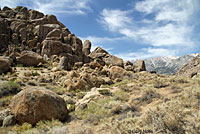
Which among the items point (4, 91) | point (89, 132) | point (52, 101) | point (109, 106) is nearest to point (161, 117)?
point (89, 132)

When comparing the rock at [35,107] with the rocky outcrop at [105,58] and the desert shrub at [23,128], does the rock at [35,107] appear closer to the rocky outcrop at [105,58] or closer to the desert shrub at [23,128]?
the desert shrub at [23,128]

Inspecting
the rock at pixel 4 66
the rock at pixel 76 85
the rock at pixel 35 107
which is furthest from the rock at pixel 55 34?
the rock at pixel 35 107

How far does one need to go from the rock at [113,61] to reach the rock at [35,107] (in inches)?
1318

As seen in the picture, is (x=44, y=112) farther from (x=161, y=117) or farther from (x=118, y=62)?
(x=118, y=62)

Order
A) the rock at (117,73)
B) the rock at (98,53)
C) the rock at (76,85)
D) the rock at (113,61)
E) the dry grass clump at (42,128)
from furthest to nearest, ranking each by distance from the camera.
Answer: the rock at (98,53) → the rock at (113,61) → the rock at (117,73) → the rock at (76,85) → the dry grass clump at (42,128)

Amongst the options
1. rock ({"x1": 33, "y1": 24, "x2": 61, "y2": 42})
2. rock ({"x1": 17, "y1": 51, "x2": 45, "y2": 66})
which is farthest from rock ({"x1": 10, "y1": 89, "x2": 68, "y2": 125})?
rock ({"x1": 33, "y1": 24, "x2": 61, "y2": 42})

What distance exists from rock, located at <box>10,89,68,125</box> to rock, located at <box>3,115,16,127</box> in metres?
0.25

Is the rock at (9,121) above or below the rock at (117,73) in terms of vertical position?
below

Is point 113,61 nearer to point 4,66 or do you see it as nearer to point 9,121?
point 4,66

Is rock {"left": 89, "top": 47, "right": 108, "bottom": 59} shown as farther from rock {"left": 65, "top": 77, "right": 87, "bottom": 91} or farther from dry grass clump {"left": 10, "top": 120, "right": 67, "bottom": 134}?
dry grass clump {"left": 10, "top": 120, "right": 67, "bottom": 134}

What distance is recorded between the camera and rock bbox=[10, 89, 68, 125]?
6.61 m

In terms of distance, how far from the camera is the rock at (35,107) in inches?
260

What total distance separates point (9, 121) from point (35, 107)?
1694 millimetres

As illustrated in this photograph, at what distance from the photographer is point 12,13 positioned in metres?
57.8
